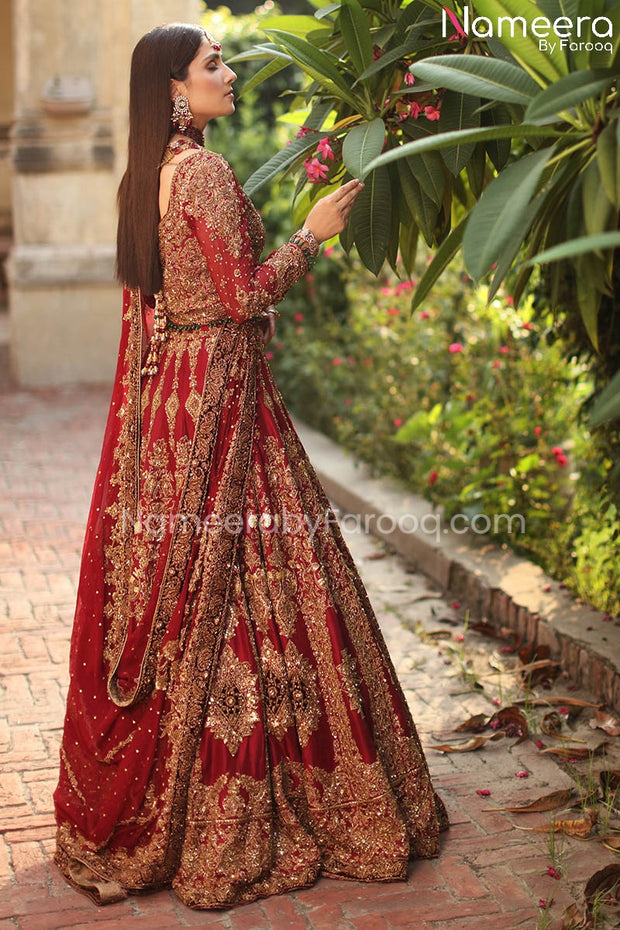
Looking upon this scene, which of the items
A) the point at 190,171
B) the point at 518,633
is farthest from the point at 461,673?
the point at 190,171

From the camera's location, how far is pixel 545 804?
3393 mm

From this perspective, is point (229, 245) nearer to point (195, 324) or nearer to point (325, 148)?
point (195, 324)

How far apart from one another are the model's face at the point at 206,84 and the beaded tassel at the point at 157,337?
0.47 m

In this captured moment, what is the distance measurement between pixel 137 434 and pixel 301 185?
848mm

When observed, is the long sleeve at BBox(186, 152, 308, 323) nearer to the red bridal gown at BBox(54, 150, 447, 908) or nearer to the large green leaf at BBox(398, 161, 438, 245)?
the red bridal gown at BBox(54, 150, 447, 908)

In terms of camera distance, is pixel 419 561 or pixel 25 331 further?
pixel 25 331

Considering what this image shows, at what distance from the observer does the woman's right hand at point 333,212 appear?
10.0 feet

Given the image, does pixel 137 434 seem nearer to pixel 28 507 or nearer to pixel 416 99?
pixel 416 99

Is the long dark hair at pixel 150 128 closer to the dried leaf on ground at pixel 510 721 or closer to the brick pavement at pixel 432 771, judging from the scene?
the brick pavement at pixel 432 771

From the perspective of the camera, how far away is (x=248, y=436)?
309 centimetres

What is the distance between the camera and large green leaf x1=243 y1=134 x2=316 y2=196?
316 cm

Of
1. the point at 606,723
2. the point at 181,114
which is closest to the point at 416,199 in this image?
the point at 181,114

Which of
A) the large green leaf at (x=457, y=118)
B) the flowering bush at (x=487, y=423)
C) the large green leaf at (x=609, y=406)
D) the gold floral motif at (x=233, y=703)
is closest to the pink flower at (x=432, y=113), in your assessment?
the large green leaf at (x=457, y=118)

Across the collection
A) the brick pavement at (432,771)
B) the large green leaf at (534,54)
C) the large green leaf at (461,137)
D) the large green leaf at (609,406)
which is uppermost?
the large green leaf at (534,54)
